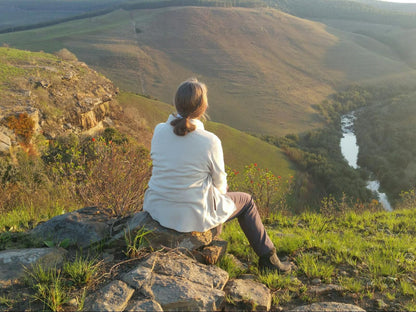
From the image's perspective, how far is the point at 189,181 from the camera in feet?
8.09

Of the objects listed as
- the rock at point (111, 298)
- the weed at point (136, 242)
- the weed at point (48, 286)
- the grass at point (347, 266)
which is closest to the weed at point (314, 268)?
the grass at point (347, 266)

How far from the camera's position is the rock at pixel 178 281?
6.91 ft

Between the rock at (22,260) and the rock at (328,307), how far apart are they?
6.01 ft

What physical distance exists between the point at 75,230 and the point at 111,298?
1030 millimetres

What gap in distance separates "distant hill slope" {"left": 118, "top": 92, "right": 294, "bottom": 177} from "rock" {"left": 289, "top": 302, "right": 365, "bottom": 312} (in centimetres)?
1396

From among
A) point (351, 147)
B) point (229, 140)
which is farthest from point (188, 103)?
point (351, 147)

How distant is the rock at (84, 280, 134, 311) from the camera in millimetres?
1979

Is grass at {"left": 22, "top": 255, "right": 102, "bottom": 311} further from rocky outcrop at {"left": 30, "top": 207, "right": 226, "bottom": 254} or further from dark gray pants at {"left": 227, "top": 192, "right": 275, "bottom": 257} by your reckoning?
dark gray pants at {"left": 227, "top": 192, "right": 275, "bottom": 257}

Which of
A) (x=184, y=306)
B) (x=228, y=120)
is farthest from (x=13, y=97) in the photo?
(x=228, y=120)

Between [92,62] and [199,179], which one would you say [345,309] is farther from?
[92,62]

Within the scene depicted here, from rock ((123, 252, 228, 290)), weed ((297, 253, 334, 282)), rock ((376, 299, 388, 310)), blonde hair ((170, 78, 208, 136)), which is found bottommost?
weed ((297, 253, 334, 282))

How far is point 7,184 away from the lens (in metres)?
5.61

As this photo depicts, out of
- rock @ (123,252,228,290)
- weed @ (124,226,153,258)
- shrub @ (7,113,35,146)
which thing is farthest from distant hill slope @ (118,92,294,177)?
rock @ (123,252,228,290)

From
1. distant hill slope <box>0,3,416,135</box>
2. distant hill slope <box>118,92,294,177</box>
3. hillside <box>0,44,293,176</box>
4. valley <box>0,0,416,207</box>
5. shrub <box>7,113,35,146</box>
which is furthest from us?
distant hill slope <box>0,3,416,135</box>
